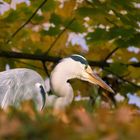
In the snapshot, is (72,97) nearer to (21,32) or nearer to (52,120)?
(21,32)

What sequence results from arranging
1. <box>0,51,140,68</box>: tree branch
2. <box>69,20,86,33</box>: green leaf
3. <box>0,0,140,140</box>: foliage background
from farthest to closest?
<box>69,20,86,33</box>: green leaf → <box>0,51,140,68</box>: tree branch → <box>0,0,140,140</box>: foliage background

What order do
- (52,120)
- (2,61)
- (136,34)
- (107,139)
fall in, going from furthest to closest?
(2,61), (136,34), (52,120), (107,139)

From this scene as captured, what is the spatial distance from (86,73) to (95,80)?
174mm

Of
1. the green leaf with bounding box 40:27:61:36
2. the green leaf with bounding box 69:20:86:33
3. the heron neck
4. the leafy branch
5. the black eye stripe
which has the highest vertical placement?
the green leaf with bounding box 69:20:86:33

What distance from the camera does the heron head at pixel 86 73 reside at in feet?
18.7

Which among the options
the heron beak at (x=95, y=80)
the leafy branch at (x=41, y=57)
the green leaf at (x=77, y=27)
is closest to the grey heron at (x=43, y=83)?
the heron beak at (x=95, y=80)

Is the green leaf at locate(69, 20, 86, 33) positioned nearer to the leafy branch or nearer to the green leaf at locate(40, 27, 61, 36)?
the green leaf at locate(40, 27, 61, 36)

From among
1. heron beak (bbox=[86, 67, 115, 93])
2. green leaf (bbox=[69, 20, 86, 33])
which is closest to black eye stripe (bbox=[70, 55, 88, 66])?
heron beak (bbox=[86, 67, 115, 93])

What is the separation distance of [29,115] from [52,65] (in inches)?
189

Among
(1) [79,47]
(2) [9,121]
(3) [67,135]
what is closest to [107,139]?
(3) [67,135]

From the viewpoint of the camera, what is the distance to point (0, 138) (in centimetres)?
131

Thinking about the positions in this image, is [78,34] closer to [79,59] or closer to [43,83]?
[79,59]

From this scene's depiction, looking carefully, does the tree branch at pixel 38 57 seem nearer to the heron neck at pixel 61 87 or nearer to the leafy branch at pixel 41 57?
the leafy branch at pixel 41 57

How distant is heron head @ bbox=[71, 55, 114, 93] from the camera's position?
570 centimetres
